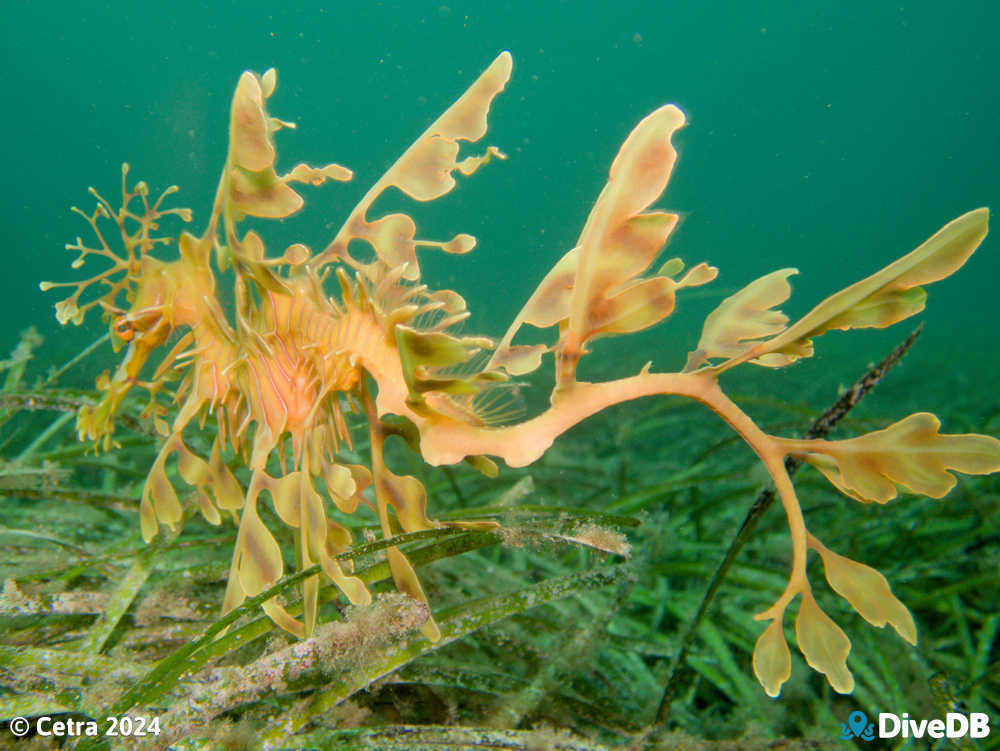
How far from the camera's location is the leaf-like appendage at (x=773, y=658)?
0.72 metres

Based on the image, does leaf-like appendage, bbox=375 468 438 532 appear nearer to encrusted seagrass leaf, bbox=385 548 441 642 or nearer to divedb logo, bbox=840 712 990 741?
encrusted seagrass leaf, bbox=385 548 441 642

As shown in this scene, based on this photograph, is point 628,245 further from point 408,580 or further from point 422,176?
point 408,580

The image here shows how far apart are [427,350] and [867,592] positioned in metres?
0.68

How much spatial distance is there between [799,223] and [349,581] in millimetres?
80701

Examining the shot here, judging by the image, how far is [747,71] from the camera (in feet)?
208

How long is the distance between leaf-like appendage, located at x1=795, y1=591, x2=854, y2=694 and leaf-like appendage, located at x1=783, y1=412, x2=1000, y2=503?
177mm

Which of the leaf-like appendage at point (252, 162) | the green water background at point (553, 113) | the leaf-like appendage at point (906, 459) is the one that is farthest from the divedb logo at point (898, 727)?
the green water background at point (553, 113)

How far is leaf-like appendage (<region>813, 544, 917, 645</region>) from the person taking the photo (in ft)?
2.25

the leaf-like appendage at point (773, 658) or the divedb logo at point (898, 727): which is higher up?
the leaf-like appendage at point (773, 658)

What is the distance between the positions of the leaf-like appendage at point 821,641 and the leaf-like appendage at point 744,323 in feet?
1.15

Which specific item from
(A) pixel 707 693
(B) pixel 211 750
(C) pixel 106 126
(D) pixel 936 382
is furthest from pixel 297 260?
(C) pixel 106 126

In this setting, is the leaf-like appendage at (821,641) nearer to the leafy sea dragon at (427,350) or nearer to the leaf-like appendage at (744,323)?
the leafy sea dragon at (427,350)

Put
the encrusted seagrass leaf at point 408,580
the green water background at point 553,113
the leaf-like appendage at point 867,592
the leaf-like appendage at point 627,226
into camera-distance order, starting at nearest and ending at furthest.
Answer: the leaf-like appendage at point 627,226
the leaf-like appendage at point 867,592
the encrusted seagrass leaf at point 408,580
the green water background at point 553,113

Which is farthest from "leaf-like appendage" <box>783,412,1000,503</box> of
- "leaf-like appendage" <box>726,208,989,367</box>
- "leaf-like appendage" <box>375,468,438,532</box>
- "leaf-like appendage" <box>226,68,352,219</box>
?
"leaf-like appendage" <box>226,68,352,219</box>
